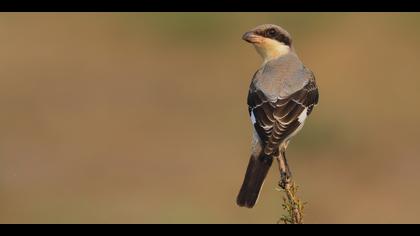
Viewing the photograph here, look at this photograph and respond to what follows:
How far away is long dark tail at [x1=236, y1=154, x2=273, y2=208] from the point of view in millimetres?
7047

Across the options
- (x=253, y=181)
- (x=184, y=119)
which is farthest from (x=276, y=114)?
(x=184, y=119)

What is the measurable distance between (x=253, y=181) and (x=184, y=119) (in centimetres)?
808

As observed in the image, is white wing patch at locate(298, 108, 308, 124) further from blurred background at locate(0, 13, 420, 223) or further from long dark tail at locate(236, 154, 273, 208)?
blurred background at locate(0, 13, 420, 223)

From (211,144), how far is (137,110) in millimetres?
1828

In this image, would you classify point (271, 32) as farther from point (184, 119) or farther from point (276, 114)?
point (184, 119)

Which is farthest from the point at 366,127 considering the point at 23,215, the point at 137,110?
the point at 23,215

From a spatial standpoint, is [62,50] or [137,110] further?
[62,50]

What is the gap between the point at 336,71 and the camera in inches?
679

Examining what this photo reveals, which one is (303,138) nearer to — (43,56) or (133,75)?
(133,75)

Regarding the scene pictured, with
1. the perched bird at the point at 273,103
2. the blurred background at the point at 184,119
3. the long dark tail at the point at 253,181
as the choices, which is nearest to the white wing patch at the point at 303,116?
the perched bird at the point at 273,103

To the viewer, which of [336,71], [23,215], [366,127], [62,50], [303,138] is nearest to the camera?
[23,215]

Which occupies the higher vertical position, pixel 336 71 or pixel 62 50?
pixel 62 50

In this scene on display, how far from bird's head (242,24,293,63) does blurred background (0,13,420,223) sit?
11.7 ft

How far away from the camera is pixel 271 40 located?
26.5 ft
